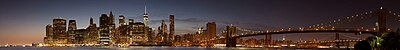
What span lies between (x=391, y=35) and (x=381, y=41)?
578 millimetres

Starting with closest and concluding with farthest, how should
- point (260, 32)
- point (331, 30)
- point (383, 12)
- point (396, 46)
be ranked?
point (396, 46), point (383, 12), point (331, 30), point (260, 32)

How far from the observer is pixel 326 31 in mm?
77188

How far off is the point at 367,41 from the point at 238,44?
304 feet

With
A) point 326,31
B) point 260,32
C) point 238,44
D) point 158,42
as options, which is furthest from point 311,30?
point 158,42

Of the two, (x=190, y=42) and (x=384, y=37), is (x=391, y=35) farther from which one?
(x=190, y=42)

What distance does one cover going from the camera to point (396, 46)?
26.3m

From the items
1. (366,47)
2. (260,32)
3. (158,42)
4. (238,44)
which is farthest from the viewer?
(158,42)

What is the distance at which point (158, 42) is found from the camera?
475 ft

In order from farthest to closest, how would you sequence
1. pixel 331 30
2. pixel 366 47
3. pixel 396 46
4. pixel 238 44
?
pixel 238 44 → pixel 331 30 → pixel 366 47 → pixel 396 46

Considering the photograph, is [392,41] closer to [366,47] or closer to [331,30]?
[366,47]

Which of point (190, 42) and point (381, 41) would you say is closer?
point (381, 41)

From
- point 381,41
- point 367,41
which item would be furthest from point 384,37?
point 367,41

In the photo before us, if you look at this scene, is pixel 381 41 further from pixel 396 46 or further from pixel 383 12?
pixel 383 12

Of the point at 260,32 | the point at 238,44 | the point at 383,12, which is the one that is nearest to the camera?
the point at 383,12
